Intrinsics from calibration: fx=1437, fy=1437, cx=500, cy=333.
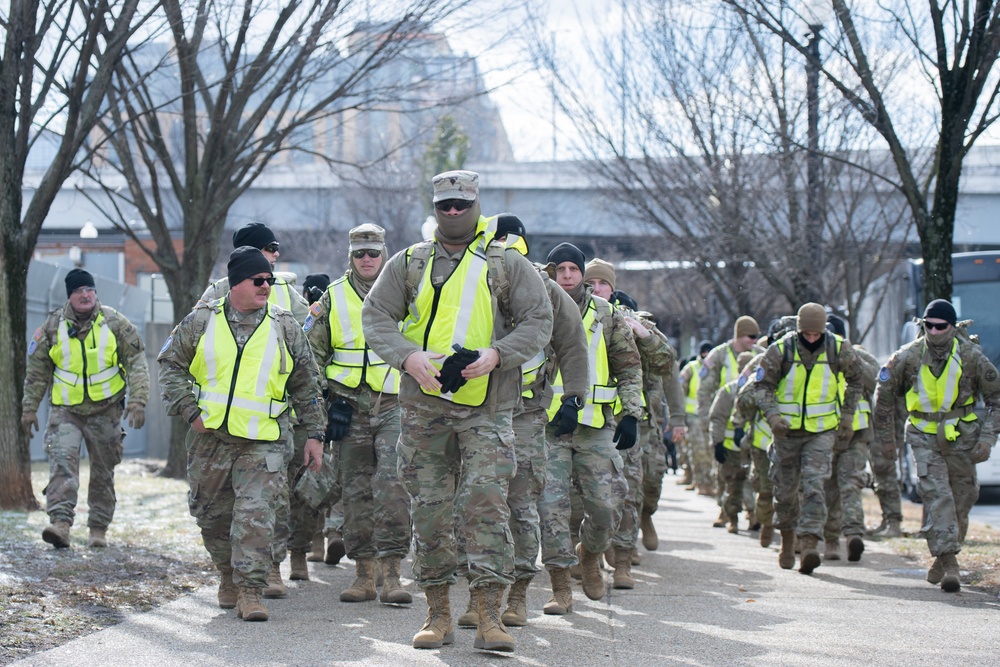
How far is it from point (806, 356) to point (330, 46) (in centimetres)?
671

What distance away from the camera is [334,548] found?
1036cm

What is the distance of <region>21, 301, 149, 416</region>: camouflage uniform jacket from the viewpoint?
1081cm

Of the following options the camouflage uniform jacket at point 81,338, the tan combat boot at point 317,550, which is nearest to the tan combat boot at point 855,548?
the tan combat boot at point 317,550

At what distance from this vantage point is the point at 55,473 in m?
10.5

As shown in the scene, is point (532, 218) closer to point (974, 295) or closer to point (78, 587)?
point (974, 295)

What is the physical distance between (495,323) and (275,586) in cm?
274

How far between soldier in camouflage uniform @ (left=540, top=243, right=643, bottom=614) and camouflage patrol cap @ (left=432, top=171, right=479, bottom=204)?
195cm

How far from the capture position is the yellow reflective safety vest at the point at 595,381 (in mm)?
8617

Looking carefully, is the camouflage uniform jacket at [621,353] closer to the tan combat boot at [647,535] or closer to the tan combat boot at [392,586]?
the tan combat boot at [392,586]

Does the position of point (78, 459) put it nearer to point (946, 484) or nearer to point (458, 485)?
point (458, 485)

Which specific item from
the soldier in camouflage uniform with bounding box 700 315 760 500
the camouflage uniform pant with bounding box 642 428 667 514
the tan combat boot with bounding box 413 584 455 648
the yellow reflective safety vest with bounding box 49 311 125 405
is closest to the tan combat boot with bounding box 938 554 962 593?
the camouflage uniform pant with bounding box 642 428 667 514

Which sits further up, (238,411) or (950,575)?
(238,411)

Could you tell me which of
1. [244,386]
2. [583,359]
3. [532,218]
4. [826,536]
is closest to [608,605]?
[583,359]

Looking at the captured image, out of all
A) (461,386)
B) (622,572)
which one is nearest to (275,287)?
(622,572)
